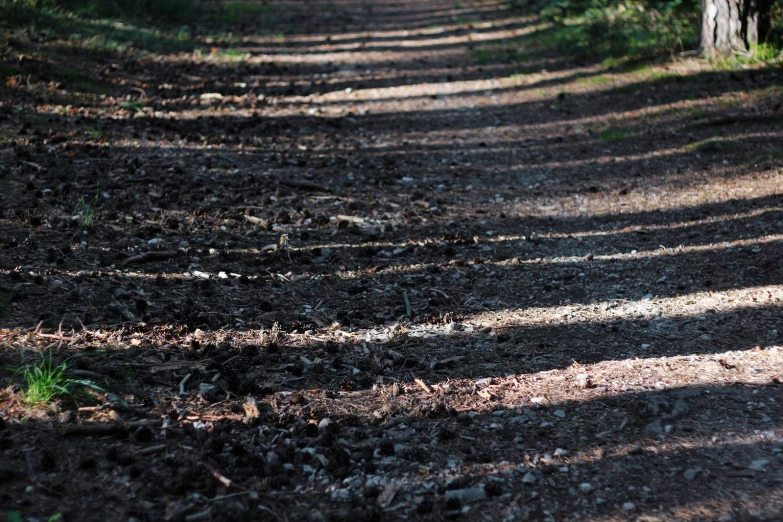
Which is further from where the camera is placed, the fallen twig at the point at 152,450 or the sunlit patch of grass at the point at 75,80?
the sunlit patch of grass at the point at 75,80

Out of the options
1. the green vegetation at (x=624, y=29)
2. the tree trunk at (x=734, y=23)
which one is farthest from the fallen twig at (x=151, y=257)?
the green vegetation at (x=624, y=29)

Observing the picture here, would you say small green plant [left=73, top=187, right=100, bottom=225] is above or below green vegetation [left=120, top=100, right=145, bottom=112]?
below

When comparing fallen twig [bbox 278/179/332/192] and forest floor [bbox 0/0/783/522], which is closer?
forest floor [bbox 0/0/783/522]

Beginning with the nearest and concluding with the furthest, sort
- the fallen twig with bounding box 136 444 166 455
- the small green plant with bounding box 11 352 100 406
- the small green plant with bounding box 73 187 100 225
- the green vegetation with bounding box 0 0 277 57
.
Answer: the fallen twig with bounding box 136 444 166 455, the small green plant with bounding box 11 352 100 406, the small green plant with bounding box 73 187 100 225, the green vegetation with bounding box 0 0 277 57

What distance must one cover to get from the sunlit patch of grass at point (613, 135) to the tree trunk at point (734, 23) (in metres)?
2.05

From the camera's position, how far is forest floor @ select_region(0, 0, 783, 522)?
3.31 m

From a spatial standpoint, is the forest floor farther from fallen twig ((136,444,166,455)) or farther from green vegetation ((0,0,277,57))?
green vegetation ((0,0,277,57))

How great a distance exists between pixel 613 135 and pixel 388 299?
4.85m

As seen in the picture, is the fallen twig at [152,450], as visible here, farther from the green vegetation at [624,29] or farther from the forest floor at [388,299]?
the green vegetation at [624,29]

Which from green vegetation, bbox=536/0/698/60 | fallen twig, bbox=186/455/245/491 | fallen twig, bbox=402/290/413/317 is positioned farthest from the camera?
green vegetation, bbox=536/0/698/60

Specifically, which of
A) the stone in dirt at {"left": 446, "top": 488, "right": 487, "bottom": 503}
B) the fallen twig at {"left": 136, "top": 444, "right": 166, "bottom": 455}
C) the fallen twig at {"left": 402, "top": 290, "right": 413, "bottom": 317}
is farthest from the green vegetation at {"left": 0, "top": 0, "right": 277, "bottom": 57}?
the stone in dirt at {"left": 446, "top": 488, "right": 487, "bottom": 503}

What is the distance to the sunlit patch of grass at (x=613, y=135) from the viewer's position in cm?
886

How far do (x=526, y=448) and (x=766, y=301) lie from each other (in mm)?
2333

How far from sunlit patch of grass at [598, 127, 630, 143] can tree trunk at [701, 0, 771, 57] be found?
6.71 feet
